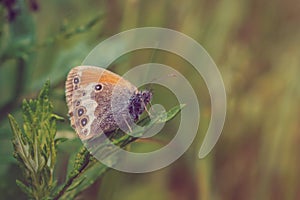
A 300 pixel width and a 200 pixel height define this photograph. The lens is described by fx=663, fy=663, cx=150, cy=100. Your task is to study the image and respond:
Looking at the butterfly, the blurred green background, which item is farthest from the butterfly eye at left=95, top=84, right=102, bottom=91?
the blurred green background

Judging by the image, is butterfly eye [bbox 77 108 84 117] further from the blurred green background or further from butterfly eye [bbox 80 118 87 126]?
the blurred green background

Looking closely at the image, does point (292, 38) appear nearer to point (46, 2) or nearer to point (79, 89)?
point (46, 2)

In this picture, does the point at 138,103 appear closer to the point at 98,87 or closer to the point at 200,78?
the point at 98,87

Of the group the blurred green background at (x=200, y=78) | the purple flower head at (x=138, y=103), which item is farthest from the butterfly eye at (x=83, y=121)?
the blurred green background at (x=200, y=78)

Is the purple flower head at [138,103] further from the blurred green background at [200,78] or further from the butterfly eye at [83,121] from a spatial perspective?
the blurred green background at [200,78]

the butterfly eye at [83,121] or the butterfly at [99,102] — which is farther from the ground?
the butterfly at [99,102]

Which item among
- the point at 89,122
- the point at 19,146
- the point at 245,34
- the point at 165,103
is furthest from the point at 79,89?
the point at 245,34
